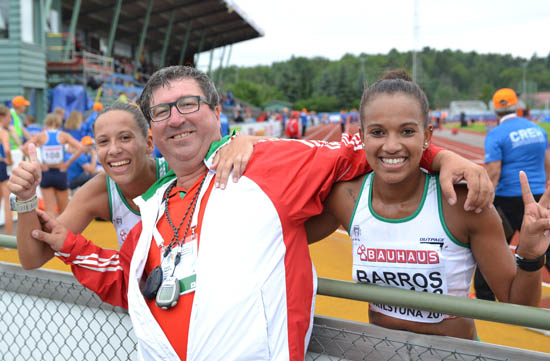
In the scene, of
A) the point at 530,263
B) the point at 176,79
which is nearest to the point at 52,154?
the point at 176,79

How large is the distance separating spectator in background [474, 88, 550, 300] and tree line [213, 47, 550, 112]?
7201 cm

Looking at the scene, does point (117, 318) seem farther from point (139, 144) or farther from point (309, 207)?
point (309, 207)

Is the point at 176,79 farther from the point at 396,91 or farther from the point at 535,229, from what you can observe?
the point at 535,229

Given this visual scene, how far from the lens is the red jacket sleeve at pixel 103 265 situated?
200cm

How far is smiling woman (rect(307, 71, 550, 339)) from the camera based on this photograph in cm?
162

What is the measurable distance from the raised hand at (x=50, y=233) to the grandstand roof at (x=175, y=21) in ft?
81.9

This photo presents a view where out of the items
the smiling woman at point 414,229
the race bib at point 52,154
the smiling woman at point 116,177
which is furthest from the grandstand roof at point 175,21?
the smiling woman at point 414,229

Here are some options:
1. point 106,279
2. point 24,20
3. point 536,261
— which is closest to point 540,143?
point 536,261

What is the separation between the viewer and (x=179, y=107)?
188cm

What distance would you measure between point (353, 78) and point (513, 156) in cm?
9957

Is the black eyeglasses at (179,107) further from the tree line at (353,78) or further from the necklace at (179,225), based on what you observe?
the tree line at (353,78)

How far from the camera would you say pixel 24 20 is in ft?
51.0

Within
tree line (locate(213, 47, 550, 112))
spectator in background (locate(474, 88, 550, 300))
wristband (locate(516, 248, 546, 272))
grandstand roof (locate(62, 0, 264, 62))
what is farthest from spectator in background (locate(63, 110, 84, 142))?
tree line (locate(213, 47, 550, 112))

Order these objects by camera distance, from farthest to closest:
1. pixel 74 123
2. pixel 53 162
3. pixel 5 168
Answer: pixel 74 123
pixel 53 162
pixel 5 168
